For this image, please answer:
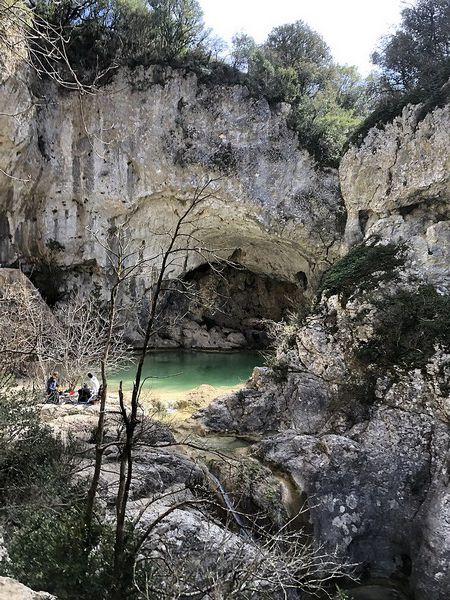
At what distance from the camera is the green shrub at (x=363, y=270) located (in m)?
11.4

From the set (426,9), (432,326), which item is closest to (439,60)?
(426,9)

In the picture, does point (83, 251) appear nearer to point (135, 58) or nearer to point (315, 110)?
point (135, 58)

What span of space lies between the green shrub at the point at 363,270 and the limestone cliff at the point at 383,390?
4 centimetres

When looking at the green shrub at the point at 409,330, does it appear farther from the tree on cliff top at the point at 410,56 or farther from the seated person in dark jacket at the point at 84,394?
the tree on cliff top at the point at 410,56

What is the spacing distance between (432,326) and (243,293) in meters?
17.9

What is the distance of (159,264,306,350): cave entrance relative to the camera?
83.9 feet

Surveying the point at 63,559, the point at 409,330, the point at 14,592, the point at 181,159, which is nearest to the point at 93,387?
the point at 63,559

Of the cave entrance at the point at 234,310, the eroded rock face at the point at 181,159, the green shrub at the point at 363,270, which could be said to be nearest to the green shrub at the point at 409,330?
the green shrub at the point at 363,270

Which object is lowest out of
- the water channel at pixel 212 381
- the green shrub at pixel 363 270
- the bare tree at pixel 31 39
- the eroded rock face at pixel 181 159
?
the water channel at pixel 212 381

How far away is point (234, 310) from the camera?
27.1 m

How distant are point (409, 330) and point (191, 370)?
40.2 feet

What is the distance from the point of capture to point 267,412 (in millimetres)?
11484

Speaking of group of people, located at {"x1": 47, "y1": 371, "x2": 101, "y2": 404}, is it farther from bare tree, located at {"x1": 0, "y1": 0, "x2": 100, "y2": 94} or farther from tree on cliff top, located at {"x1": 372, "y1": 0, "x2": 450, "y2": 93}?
tree on cliff top, located at {"x1": 372, "y1": 0, "x2": 450, "y2": 93}

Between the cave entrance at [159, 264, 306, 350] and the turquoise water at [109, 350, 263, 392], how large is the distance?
39.0 inches
